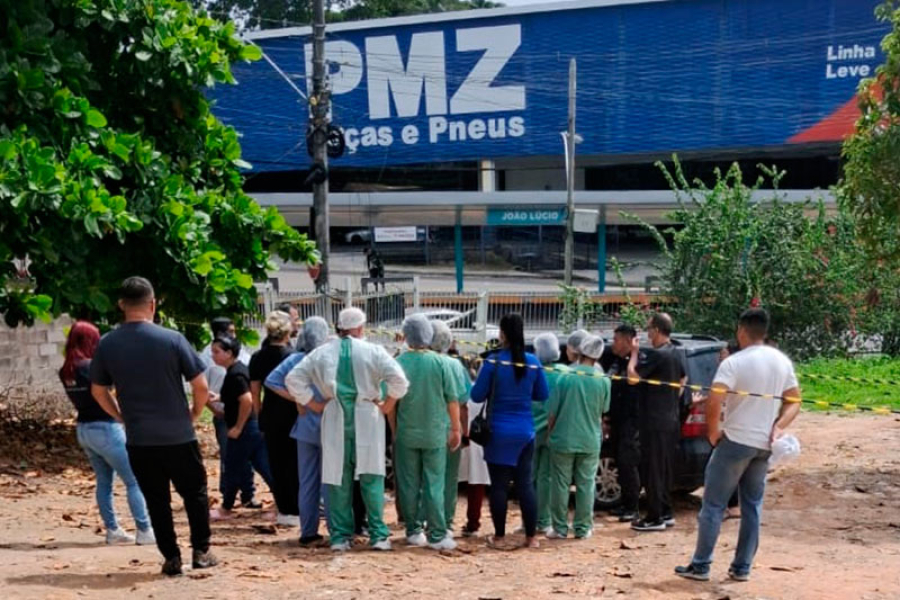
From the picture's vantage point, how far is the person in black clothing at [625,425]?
411 inches

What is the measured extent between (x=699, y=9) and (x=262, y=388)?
39758 millimetres

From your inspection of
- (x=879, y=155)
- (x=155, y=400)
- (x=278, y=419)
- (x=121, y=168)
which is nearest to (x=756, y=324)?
(x=155, y=400)

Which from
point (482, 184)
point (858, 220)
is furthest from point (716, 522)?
point (482, 184)

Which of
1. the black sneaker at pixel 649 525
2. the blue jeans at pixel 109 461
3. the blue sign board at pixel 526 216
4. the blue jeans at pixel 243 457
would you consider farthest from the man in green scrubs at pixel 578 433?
the blue sign board at pixel 526 216

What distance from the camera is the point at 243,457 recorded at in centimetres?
1040

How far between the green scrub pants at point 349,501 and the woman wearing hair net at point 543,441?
5.02ft

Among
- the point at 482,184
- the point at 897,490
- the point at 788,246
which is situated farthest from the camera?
the point at 482,184

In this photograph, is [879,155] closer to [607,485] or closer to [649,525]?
[607,485]

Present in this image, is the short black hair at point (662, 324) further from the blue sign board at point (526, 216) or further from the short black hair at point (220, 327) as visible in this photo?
the blue sign board at point (526, 216)

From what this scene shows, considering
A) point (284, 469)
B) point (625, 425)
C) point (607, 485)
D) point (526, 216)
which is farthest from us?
point (526, 216)

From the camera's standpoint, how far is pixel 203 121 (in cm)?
1417

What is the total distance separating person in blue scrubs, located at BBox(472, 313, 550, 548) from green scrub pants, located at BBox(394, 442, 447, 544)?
0.44 m

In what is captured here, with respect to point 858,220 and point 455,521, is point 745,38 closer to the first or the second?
point 858,220

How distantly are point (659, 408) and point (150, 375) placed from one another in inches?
167
